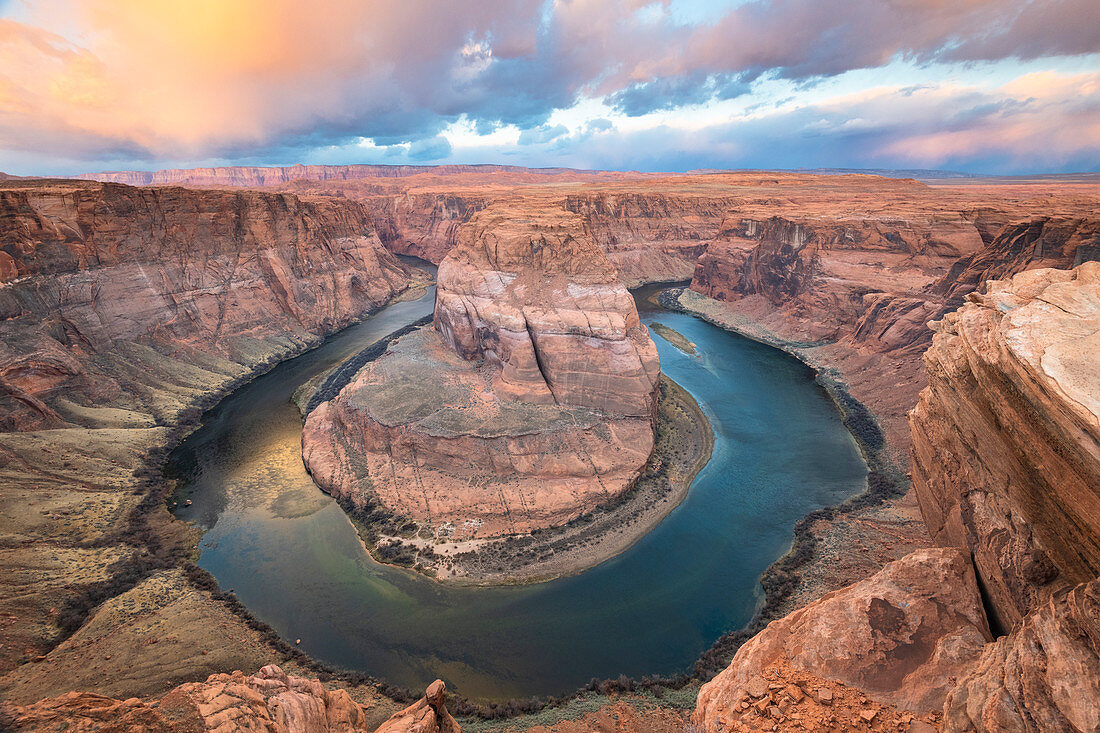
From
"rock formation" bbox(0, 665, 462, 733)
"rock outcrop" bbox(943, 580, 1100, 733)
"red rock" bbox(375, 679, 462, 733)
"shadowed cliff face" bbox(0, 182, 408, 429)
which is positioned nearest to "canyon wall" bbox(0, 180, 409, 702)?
"shadowed cliff face" bbox(0, 182, 408, 429)

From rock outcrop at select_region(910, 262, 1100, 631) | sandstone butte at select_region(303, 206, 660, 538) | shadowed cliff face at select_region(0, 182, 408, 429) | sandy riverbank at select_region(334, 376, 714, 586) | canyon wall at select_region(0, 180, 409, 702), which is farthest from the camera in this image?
shadowed cliff face at select_region(0, 182, 408, 429)

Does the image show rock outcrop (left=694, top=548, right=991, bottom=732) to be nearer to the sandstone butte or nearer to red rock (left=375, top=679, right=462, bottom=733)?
red rock (left=375, top=679, right=462, bottom=733)

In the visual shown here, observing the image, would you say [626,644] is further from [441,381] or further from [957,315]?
[441,381]

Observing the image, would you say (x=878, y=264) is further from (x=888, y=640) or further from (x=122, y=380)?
(x=122, y=380)

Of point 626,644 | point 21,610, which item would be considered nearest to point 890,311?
point 626,644

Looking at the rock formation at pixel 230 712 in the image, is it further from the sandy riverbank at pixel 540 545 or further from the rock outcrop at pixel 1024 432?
the rock outcrop at pixel 1024 432

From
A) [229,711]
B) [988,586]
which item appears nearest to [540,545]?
[229,711]
